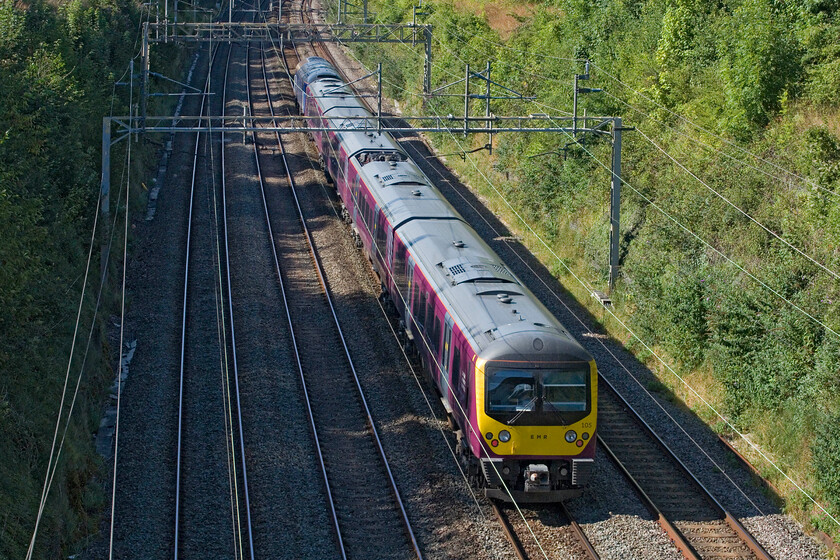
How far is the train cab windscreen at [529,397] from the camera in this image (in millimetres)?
13969

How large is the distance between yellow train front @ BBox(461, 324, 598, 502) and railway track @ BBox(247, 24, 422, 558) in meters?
1.77

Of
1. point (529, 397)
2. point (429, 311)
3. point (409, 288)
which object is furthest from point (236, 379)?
point (529, 397)

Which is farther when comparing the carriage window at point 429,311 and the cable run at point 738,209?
the carriage window at point 429,311

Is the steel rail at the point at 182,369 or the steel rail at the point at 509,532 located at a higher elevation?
the steel rail at the point at 182,369

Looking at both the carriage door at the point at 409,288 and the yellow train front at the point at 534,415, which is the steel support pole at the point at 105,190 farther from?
the yellow train front at the point at 534,415

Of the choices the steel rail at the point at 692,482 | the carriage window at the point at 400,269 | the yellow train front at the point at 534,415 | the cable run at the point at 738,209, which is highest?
the cable run at the point at 738,209

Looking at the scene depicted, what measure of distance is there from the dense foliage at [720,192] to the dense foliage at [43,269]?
1139 cm

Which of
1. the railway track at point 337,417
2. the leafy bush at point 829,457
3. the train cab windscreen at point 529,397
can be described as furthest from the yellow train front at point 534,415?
the leafy bush at point 829,457

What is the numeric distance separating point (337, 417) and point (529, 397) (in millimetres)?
4842

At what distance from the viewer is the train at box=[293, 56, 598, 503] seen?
14016 mm

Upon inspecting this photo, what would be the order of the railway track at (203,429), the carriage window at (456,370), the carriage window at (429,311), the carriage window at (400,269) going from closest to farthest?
the railway track at (203,429), the carriage window at (456,370), the carriage window at (429,311), the carriage window at (400,269)

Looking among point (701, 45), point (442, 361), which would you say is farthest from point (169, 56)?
point (442, 361)

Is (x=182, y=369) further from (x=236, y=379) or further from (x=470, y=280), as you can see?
(x=470, y=280)

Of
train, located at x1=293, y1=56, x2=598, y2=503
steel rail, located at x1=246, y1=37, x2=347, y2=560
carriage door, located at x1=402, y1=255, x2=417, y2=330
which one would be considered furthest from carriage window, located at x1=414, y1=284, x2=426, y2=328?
steel rail, located at x1=246, y1=37, x2=347, y2=560
